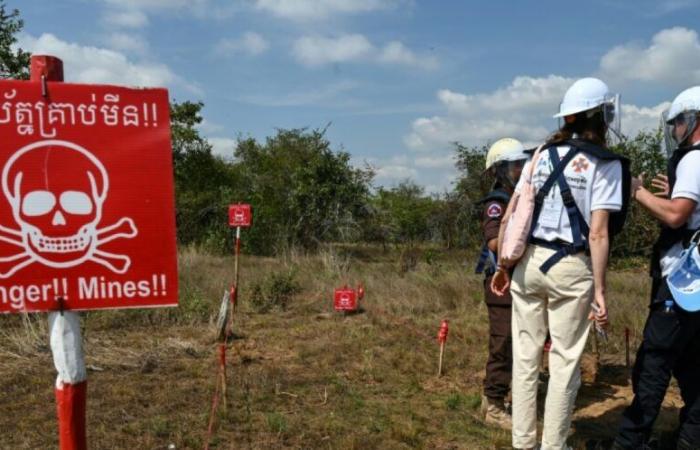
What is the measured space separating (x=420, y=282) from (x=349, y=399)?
17.5 feet

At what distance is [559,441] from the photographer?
3.16 meters

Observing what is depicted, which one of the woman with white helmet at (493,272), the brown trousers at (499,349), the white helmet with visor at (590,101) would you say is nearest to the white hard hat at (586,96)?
the white helmet with visor at (590,101)

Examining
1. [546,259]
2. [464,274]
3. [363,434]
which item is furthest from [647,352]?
[464,274]

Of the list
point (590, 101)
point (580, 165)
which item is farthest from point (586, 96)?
point (580, 165)

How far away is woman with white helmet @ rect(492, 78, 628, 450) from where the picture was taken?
3027mm

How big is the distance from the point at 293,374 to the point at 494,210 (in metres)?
2.45

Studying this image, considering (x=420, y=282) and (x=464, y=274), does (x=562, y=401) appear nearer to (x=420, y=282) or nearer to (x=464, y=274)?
(x=420, y=282)

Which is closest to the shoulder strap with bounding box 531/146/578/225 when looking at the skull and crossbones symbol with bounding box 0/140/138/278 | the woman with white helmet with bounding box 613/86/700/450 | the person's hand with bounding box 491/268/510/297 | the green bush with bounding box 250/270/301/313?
the person's hand with bounding box 491/268/510/297

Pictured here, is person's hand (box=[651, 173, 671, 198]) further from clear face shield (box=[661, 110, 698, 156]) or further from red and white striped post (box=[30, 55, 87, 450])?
red and white striped post (box=[30, 55, 87, 450])

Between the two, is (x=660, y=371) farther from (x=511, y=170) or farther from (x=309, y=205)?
(x=309, y=205)

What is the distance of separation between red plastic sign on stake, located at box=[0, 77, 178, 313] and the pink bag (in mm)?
1662

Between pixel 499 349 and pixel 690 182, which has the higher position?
pixel 690 182

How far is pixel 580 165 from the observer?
306 cm

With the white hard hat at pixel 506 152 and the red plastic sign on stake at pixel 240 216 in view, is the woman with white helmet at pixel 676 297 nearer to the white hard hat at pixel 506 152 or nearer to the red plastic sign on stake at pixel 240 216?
the white hard hat at pixel 506 152
